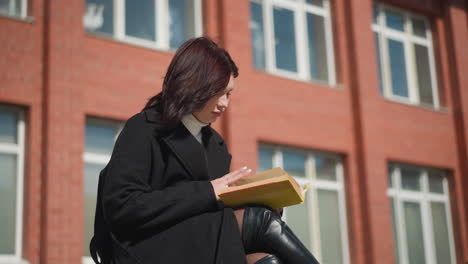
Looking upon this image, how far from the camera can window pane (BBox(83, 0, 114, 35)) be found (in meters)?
11.6

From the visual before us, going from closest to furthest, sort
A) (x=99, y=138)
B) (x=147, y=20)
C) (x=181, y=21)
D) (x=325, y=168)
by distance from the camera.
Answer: (x=99, y=138)
(x=147, y=20)
(x=181, y=21)
(x=325, y=168)

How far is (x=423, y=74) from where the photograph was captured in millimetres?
16750

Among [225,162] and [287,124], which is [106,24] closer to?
[287,124]

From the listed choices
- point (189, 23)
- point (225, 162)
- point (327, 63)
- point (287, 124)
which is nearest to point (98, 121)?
point (189, 23)

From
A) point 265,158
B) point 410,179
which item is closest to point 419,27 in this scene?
point 410,179

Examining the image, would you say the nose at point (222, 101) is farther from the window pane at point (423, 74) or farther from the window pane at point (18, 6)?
the window pane at point (423, 74)

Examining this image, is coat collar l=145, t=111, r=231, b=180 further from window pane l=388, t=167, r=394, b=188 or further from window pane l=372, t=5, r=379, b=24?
window pane l=372, t=5, r=379, b=24

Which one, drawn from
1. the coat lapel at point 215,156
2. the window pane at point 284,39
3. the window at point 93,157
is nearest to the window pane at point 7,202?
the window at point 93,157

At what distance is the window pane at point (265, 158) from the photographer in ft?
43.1

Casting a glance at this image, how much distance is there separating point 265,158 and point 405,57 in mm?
4995

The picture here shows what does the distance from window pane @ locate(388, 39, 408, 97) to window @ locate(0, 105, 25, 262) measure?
8352 millimetres

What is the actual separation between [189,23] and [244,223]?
10.3 metres

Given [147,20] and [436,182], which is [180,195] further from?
[436,182]

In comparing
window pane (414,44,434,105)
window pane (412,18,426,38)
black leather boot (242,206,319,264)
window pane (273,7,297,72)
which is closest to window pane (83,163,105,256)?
window pane (273,7,297,72)
